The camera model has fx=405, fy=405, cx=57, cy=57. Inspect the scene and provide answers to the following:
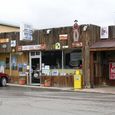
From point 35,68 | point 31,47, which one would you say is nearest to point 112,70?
point 35,68

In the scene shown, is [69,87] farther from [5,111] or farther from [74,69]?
[5,111]

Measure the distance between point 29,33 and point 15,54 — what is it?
301 centimetres

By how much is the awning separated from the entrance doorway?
18.1ft

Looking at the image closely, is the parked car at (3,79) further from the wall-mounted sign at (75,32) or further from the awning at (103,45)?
the awning at (103,45)

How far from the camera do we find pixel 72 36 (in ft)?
97.0

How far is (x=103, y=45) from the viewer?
91.2 ft

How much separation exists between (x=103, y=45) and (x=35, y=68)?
23.2 ft

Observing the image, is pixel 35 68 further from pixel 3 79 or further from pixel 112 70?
pixel 112 70

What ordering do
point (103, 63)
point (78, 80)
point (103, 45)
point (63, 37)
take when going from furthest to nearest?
point (63, 37) < point (103, 63) < point (78, 80) < point (103, 45)

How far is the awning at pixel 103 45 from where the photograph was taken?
88.8ft

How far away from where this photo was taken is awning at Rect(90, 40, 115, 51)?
2705cm

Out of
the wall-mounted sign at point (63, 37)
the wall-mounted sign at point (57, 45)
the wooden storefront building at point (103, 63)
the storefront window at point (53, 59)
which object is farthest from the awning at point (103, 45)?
the storefront window at point (53, 59)

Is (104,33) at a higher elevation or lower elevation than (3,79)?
higher

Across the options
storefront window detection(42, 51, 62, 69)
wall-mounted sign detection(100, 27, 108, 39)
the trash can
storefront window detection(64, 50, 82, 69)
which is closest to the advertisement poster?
wall-mounted sign detection(100, 27, 108, 39)
